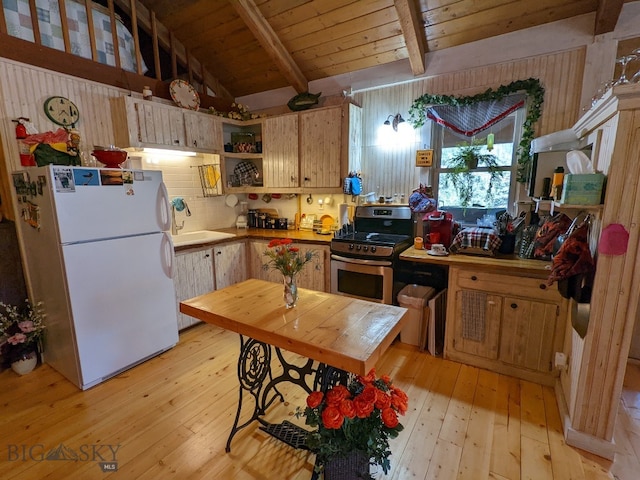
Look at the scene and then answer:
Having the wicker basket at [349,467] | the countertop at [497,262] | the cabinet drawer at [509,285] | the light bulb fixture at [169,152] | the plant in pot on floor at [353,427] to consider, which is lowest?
the wicker basket at [349,467]

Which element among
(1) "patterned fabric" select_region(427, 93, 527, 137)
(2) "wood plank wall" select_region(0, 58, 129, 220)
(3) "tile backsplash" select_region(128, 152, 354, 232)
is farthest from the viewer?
(3) "tile backsplash" select_region(128, 152, 354, 232)

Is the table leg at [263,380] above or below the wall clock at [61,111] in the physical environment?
below

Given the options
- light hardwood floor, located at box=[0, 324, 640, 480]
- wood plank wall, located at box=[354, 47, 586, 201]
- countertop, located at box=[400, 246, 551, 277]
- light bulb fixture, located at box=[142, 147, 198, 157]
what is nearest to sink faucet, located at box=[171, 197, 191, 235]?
light bulb fixture, located at box=[142, 147, 198, 157]

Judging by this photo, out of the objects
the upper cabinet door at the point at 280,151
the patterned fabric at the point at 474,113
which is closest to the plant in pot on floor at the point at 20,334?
the upper cabinet door at the point at 280,151

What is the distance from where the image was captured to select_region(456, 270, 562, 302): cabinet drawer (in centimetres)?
214

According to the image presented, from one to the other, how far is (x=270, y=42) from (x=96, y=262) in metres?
2.59

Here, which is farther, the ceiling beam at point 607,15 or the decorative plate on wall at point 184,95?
the decorative plate on wall at point 184,95

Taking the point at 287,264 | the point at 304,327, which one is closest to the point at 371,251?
the point at 287,264

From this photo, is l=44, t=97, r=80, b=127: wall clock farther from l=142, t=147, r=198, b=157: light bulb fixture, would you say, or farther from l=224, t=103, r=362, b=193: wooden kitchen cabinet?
l=224, t=103, r=362, b=193: wooden kitchen cabinet

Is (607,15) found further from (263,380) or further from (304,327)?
(263,380)

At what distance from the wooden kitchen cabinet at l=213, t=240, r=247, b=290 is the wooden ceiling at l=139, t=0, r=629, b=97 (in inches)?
79.8

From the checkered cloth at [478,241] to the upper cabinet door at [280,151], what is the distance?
186 centimetres

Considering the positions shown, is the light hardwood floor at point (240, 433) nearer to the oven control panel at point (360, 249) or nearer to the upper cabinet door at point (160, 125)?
the oven control panel at point (360, 249)

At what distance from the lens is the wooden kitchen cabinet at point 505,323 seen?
7.09 ft
